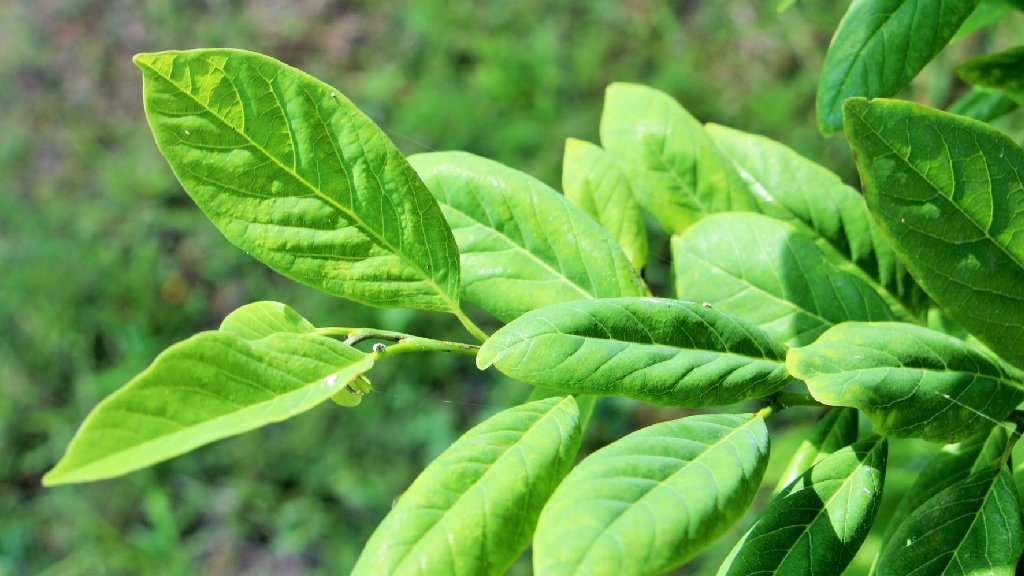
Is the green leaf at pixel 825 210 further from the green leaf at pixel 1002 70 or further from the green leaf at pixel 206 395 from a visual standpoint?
the green leaf at pixel 206 395

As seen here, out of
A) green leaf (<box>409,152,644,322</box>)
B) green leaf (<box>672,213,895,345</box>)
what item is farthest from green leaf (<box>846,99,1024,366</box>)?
green leaf (<box>409,152,644,322</box>)

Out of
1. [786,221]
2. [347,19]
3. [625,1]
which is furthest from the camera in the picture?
[347,19]

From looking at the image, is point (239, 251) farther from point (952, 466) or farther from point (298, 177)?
point (952, 466)

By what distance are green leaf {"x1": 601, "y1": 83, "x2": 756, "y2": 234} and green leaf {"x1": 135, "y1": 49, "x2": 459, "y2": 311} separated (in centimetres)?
35

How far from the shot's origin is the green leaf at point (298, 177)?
2.53ft

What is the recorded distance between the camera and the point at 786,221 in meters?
1.12

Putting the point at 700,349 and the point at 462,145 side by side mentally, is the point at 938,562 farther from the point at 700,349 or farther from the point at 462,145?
the point at 462,145

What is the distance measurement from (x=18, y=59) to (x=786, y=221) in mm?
3962

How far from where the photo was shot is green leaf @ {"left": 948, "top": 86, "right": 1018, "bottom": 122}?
126cm

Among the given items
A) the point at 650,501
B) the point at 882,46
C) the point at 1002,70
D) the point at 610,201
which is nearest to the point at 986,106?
the point at 1002,70

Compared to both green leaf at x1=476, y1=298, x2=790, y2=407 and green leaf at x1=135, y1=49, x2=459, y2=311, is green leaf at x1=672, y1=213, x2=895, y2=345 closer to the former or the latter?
green leaf at x1=476, y1=298, x2=790, y2=407

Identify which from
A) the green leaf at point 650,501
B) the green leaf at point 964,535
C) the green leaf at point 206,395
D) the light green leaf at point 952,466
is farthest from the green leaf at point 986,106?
the green leaf at point 206,395

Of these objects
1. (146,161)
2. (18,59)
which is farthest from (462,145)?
(18,59)

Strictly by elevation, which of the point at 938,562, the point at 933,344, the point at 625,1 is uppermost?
the point at 625,1
